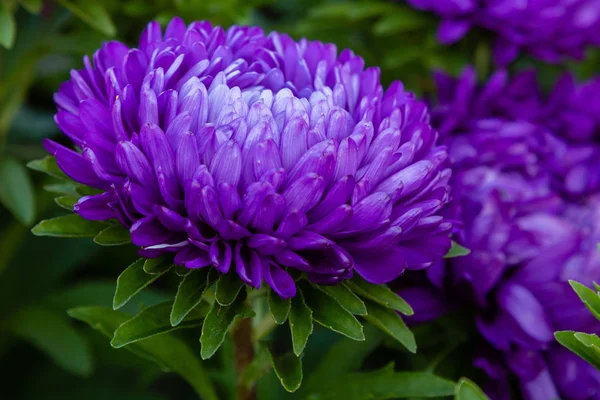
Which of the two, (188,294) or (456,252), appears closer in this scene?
(188,294)

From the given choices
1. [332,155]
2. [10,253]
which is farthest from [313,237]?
[10,253]

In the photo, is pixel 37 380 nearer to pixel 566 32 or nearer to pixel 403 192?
pixel 403 192

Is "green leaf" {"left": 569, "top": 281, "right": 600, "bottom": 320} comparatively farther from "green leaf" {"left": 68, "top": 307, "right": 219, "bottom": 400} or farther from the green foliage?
"green leaf" {"left": 68, "top": 307, "right": 219, "bottom": 400}

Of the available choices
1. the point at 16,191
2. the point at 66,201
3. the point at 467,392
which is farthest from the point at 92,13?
the point at 467,392

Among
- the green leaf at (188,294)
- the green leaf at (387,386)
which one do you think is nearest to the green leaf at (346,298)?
the green leaf at (188,294)

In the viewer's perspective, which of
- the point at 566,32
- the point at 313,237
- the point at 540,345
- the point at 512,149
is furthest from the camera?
the point at 566,32

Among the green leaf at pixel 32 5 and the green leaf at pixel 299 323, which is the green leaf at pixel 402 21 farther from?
the green leaf at pixel 299 323

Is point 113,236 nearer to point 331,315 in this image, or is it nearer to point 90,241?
point 331,315
